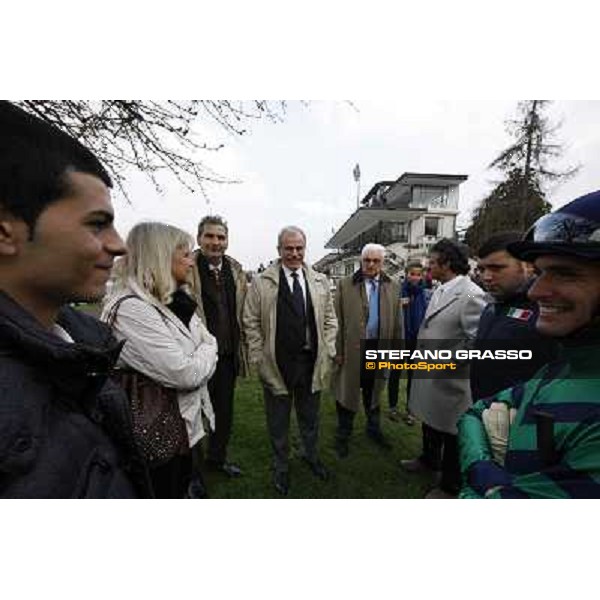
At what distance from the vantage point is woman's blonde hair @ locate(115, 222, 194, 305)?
1089 mm

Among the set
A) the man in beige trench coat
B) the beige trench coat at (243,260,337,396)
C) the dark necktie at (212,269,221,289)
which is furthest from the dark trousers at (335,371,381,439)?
the dark necktie at (212,269,221,289)

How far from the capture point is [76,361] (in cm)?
57

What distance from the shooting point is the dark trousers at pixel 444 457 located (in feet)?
5.15

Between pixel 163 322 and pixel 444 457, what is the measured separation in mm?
1377

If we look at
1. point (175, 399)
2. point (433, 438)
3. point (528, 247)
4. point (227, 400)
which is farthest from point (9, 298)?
point (433, 438)

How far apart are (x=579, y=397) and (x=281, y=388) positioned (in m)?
1.15

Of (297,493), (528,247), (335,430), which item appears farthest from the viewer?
(335,430)

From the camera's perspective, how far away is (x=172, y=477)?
45.3 inches

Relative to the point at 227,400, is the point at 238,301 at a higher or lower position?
higher

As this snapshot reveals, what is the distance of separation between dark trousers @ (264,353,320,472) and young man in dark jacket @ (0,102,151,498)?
3.19 ft

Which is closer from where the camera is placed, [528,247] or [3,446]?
[3,446]

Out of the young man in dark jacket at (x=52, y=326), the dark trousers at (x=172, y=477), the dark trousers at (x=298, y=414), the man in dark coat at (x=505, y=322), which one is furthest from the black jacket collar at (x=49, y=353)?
the man in dark coat at (x=505, y=322)

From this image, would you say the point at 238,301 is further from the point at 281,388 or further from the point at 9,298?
the point at 9,298

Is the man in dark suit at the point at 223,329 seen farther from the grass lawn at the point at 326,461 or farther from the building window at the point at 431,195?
the building window at the point at 431,195
